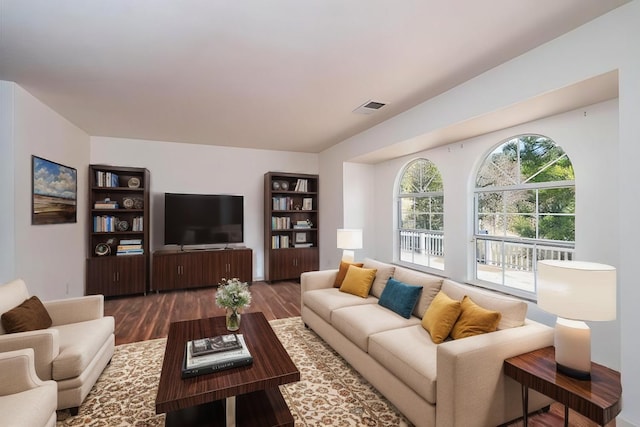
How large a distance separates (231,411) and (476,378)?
1.38 m

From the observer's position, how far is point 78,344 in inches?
83.2

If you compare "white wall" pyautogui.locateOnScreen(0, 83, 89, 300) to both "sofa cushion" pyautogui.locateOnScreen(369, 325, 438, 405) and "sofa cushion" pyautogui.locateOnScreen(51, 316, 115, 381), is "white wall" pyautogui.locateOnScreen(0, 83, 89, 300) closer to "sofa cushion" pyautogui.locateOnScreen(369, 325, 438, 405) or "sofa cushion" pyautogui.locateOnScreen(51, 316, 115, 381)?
"sofa cushion" pyautogui.locateOnScreen(51, 316, 115, 381)

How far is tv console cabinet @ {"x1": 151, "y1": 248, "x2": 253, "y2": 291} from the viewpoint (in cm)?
500

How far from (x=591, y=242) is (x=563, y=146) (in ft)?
3.03

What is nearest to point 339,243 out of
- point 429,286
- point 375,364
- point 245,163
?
point 429,286

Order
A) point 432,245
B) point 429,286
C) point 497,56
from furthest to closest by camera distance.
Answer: point 432,245 < point 429,286 < point 497,56

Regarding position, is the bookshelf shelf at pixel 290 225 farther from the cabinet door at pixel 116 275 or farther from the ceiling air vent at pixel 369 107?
the ceiling air vent at pixel 369 107

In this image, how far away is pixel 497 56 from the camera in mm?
2496

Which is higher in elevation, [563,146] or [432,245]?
[563,146]

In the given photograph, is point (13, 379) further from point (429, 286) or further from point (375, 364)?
point (429, 286)

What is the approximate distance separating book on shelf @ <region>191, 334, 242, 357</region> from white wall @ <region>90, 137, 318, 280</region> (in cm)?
389

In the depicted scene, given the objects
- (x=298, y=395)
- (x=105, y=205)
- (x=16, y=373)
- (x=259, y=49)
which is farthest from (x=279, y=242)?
(x=16, y=373)

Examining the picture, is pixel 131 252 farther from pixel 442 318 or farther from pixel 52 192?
pixel 442 318

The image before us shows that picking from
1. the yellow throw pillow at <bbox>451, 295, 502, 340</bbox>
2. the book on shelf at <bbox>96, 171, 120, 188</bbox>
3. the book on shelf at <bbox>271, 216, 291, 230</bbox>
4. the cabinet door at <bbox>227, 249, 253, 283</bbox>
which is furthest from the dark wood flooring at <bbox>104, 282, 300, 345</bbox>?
the yellow throw pillow at <bbox>451, 295, 502, 340</bbox>
